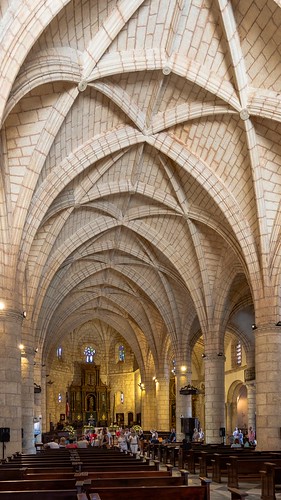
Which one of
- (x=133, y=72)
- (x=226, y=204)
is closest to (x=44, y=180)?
(x=133, y=72)

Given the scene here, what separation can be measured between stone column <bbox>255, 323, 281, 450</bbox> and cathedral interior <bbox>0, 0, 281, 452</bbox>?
0.14ft

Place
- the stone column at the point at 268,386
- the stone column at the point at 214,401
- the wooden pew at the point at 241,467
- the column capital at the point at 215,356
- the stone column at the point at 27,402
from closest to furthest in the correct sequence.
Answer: the wooden pew at the point at 241,467 < the stone column at the point at 268,386 < the stone column at the point at 27,402 < the stone column at the point at 214,401 < the column capital at the point at 215,356

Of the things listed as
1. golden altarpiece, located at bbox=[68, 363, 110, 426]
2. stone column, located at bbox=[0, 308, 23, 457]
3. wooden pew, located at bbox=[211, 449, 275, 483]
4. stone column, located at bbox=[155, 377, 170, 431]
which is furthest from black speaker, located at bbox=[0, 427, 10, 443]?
golden altarpiece, located at bbox=[68, 363, 110, 426]

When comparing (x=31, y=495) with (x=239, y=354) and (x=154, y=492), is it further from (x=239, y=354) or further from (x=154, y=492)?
(x=239, y=354)

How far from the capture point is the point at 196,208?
2383cm

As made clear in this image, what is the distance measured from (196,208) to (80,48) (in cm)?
946

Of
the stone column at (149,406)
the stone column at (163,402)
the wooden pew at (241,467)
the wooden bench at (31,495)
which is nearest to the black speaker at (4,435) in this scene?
the wooden pew at (241,467)

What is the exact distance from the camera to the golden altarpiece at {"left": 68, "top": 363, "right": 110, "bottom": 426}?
4866 cm

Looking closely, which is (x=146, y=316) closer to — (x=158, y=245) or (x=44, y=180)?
(x=158, y=245)

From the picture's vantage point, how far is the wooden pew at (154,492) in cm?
677

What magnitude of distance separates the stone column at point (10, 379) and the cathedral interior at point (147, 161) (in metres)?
0.04

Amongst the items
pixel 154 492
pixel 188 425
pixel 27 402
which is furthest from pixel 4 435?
pixel 188 425

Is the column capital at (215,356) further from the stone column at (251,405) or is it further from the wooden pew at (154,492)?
the wooden pew at (154,492)

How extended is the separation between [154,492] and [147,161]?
16463 mm
